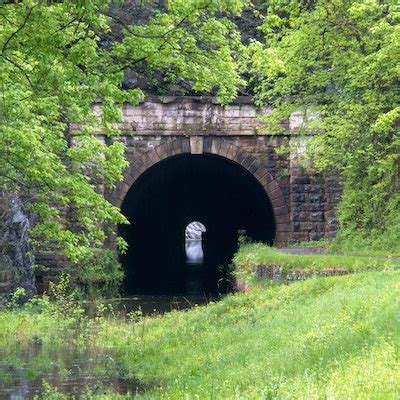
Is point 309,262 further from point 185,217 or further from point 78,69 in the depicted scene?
point 185,217

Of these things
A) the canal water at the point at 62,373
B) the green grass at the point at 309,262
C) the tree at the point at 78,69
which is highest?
the tree at the point at 78,69

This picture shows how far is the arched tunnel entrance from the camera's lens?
31188 millimetres

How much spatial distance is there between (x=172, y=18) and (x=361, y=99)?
39.6 ft

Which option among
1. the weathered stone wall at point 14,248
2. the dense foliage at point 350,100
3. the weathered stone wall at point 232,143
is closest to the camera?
the weathered stone wall at point 14,248

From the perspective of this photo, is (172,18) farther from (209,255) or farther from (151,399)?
(209,255)

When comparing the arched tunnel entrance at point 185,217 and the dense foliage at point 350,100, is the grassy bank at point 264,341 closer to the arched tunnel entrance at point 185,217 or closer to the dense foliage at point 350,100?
the dense foliage at point 350,100

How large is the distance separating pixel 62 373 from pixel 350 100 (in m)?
12.9

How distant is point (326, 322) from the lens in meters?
11.4

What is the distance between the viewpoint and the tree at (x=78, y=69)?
963 cm

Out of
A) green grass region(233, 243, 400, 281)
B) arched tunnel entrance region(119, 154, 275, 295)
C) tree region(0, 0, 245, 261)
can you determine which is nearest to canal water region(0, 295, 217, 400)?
tree region(0, 0, 245, 261)

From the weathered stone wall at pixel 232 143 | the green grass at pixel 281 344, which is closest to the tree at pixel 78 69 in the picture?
the green grass at pixel 281 344

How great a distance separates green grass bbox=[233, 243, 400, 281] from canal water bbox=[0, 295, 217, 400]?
581 cm

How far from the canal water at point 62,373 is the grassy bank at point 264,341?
0.22 meters

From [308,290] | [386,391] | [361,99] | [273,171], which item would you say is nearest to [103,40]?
[273,171]
